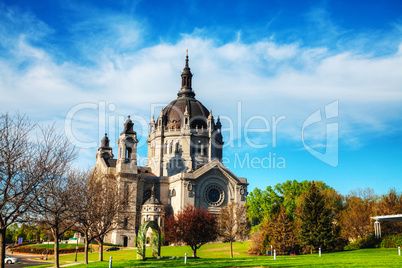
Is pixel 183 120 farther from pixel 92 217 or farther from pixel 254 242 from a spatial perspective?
pixel 92 217

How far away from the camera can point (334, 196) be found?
6419 centimetres

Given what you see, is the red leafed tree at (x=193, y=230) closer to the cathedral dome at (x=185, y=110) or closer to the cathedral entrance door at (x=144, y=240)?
the cathedral entrance door at (x=144, y=240)

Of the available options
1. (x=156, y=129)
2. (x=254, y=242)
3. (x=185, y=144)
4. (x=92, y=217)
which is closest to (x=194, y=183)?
(x=185, y=144)

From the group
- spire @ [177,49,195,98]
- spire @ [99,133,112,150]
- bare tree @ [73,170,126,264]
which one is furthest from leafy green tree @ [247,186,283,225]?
spire @ [177,49,195,98]

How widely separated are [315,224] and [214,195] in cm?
3488

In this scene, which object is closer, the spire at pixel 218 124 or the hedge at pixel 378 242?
the hedge at pixel 378 242

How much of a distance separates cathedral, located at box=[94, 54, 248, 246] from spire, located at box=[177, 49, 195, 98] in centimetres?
177

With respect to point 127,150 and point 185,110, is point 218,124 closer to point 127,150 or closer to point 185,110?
point 185,110

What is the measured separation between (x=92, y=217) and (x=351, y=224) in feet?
107

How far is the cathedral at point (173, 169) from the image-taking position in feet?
234

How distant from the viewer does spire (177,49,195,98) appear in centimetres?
9831

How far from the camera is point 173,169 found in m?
84.1

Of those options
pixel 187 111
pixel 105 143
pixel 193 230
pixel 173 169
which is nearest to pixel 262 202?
pixel 193 230

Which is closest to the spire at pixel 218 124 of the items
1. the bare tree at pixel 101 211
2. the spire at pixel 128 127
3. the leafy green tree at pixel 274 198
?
the spire at pixel 128 127
